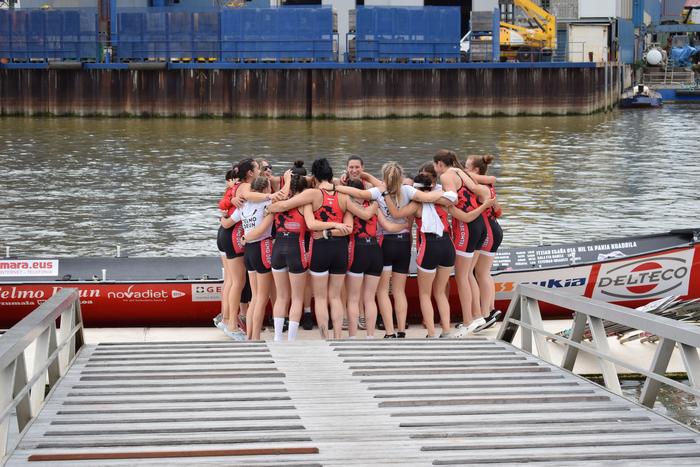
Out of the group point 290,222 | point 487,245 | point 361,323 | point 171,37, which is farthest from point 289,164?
point 290,222

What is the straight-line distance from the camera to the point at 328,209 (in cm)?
979

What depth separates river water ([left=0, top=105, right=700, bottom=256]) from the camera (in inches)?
931

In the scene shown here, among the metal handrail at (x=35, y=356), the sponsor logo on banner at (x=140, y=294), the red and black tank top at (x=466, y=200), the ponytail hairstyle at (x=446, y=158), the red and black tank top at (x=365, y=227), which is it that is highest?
the ponytail hairstyle at (x=446, y=158)

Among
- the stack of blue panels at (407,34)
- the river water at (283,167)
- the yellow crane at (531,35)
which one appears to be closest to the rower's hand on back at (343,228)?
the river water at (283,167)

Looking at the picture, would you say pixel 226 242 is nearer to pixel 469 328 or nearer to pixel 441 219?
pixel 441 219

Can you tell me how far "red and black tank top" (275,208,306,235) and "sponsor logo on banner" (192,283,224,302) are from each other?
8.34 feet

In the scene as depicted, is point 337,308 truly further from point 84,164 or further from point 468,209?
point 84,164

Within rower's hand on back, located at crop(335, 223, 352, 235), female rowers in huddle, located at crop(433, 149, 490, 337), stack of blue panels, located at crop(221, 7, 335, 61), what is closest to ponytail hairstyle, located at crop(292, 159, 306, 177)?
rower's hand on back, located at crop(335, 223, 352, 235)

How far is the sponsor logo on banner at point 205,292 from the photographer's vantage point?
1223 centimetres

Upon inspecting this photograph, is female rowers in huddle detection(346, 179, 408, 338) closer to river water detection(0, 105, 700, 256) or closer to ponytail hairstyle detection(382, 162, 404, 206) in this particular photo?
ponytail hairstyle detection(382, 162, 404, 206)

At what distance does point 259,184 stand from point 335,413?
3.74 metres

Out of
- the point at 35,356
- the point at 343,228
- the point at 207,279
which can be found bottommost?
the point at 207,279

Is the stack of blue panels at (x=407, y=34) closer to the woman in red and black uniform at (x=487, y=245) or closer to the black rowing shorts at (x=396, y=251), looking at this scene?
the woman in red and black uniform at (x=487, y=245)

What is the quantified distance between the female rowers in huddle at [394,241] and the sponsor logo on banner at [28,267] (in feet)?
13.5
